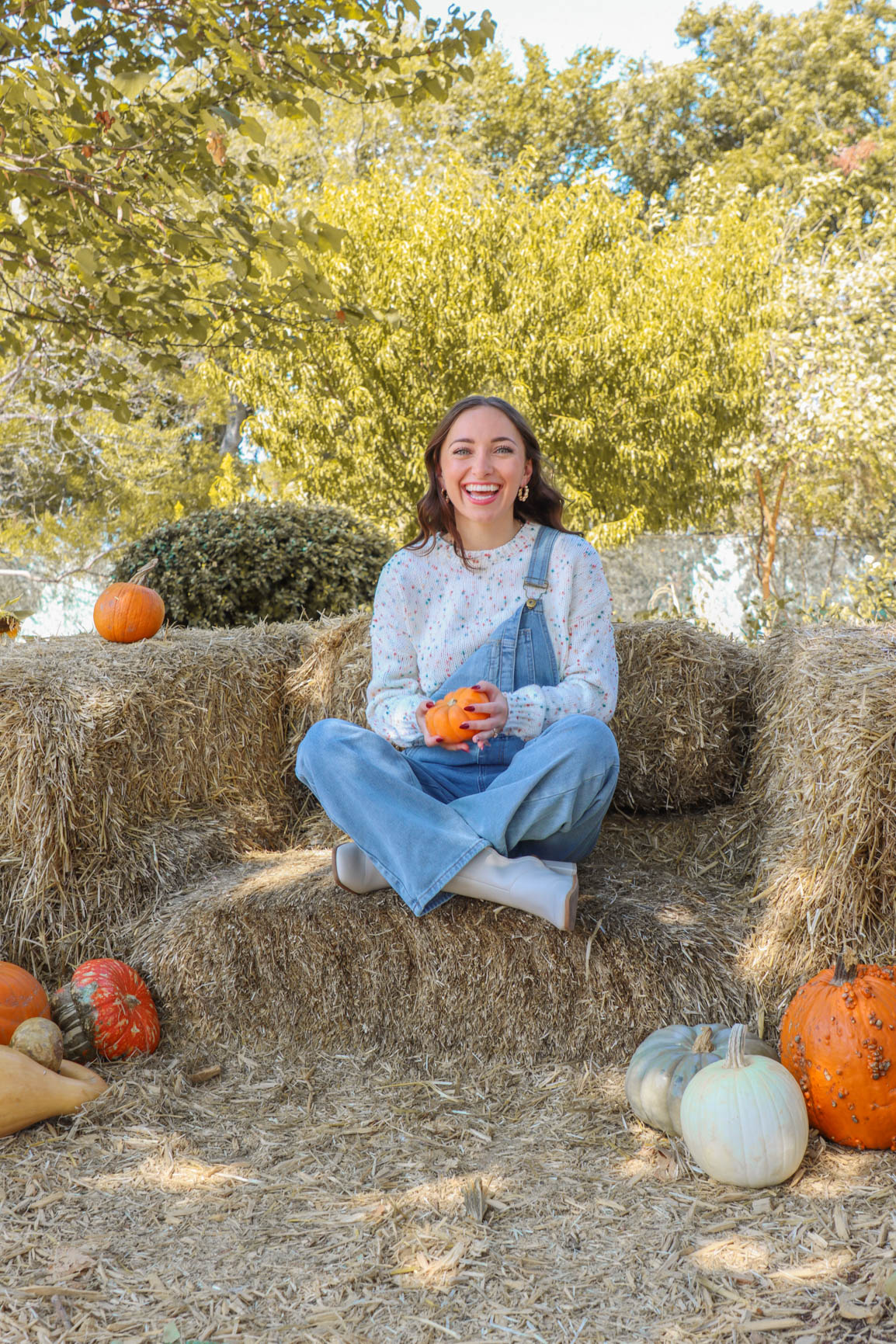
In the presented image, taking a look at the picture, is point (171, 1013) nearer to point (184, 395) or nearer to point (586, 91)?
point (184, 395)

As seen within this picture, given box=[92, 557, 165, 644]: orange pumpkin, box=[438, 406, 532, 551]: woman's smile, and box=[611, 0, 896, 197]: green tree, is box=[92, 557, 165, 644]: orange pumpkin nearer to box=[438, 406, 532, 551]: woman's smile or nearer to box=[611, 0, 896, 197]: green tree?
box=[438, 406, 532, 551]: woman's smile

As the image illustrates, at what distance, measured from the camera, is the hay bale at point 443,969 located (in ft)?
8.36

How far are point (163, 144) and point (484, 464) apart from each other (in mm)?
1844

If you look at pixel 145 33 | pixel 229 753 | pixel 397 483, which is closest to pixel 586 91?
pixel 397 483

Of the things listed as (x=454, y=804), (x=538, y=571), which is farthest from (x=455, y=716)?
(x=538, y=571)

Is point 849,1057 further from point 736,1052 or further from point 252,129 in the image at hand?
point 252,129

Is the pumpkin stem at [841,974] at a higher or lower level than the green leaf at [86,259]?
lower

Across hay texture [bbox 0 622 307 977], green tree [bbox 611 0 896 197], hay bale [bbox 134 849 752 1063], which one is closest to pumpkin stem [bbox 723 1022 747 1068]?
hay bale [bbox 134 849 752 1063]

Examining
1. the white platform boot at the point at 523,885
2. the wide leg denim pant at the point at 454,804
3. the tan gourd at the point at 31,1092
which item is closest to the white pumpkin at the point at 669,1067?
the white platform boot at the point at 523,885

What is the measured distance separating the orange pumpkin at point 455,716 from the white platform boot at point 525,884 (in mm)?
314

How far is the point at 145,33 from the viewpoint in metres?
3.81

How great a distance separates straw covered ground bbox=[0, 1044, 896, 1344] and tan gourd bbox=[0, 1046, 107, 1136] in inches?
1.6

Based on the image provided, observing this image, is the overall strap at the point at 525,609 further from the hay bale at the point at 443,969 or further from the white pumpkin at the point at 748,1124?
the white pumpkin at the point at 748,1124

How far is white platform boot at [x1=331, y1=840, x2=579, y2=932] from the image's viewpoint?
2.42 metres
